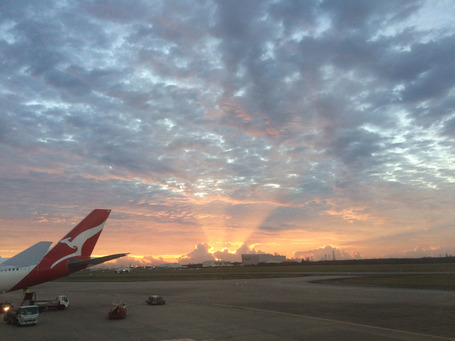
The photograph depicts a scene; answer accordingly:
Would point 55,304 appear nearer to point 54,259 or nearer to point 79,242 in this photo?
point 54,259

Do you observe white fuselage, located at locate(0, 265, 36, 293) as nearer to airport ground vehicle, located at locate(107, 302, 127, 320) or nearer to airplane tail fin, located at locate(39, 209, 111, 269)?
airplane tail fin, located at locate(39, 209, 111, 269)

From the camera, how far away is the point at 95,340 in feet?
73.7

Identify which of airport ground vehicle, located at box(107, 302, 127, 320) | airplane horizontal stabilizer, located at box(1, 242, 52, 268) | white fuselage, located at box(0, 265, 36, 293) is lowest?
airport ground vehicle, located at box(107, 302, 127, 320)

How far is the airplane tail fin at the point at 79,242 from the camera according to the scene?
35156 millimetres

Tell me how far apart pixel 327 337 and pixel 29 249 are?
29.2m

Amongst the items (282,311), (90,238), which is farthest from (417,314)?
(90,238)

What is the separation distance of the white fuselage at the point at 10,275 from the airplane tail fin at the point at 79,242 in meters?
1.55

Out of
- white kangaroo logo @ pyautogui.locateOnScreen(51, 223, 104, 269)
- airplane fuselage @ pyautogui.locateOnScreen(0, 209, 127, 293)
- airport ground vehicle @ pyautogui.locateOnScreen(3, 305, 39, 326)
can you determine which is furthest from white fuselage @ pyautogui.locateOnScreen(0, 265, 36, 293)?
airport ground vehicle @ pyautogui.locateOnScreen(3, 305, 39, 326)

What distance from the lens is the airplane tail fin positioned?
3516cm

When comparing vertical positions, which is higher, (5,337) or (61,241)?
(61,241)

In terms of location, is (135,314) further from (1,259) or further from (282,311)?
(1,259)

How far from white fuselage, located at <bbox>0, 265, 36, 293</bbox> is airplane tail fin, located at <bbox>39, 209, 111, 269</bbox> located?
1547 mm

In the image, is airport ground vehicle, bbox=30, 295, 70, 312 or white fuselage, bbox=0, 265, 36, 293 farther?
airport ground vehicle, bbox=30, 295, 70, 312

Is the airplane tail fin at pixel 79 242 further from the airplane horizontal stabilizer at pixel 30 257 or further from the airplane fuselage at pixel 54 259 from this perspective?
the airplane horizontal stabilizer at pixel 30 257
